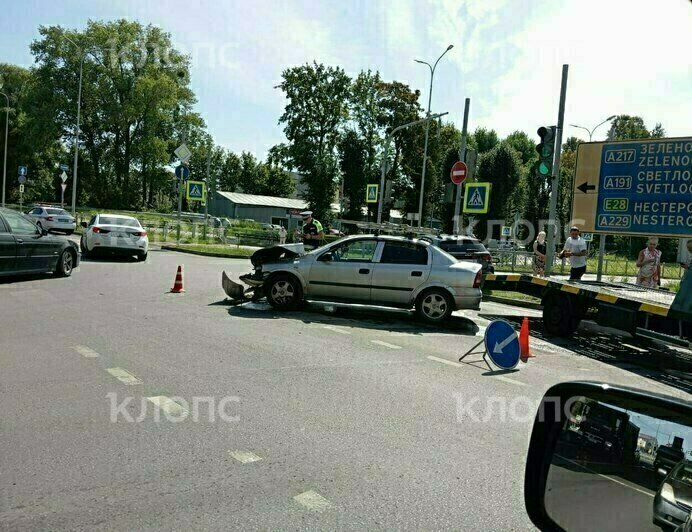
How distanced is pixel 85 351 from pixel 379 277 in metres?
5.57

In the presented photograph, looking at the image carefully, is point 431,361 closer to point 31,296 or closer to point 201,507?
point 201,507

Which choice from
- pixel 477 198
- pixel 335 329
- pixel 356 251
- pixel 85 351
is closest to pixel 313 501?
pixel 85 351

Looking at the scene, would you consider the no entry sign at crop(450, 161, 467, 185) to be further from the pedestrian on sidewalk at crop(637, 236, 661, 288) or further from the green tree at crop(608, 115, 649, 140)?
the green tree at crop(608, 115, 649, 140)

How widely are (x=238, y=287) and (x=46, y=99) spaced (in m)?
54.2

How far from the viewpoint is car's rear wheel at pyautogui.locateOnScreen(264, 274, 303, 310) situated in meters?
11.7

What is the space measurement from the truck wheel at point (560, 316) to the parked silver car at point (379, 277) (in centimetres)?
128

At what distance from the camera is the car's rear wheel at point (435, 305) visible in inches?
450

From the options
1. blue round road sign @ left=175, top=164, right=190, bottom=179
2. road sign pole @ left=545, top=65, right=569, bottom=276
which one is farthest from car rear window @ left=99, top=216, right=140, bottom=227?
road sign pole @ left=545, top=65, right=569, bottom=276

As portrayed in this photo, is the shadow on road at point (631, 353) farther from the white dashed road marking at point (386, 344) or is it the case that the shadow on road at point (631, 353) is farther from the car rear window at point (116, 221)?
the car rear window at point (116, 221)

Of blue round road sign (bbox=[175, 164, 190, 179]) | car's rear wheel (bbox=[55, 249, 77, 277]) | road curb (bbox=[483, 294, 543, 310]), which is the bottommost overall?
road curb (bbox=[483, 294, 543, 310])

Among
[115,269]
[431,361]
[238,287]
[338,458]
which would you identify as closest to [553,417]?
[338,458]

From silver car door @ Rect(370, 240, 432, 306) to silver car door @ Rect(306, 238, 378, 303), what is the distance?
17 cm

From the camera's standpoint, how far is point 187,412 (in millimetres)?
5367

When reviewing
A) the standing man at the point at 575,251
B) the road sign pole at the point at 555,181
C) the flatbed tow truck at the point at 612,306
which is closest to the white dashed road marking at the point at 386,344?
the flatbed tow truck at the point at 612,306
